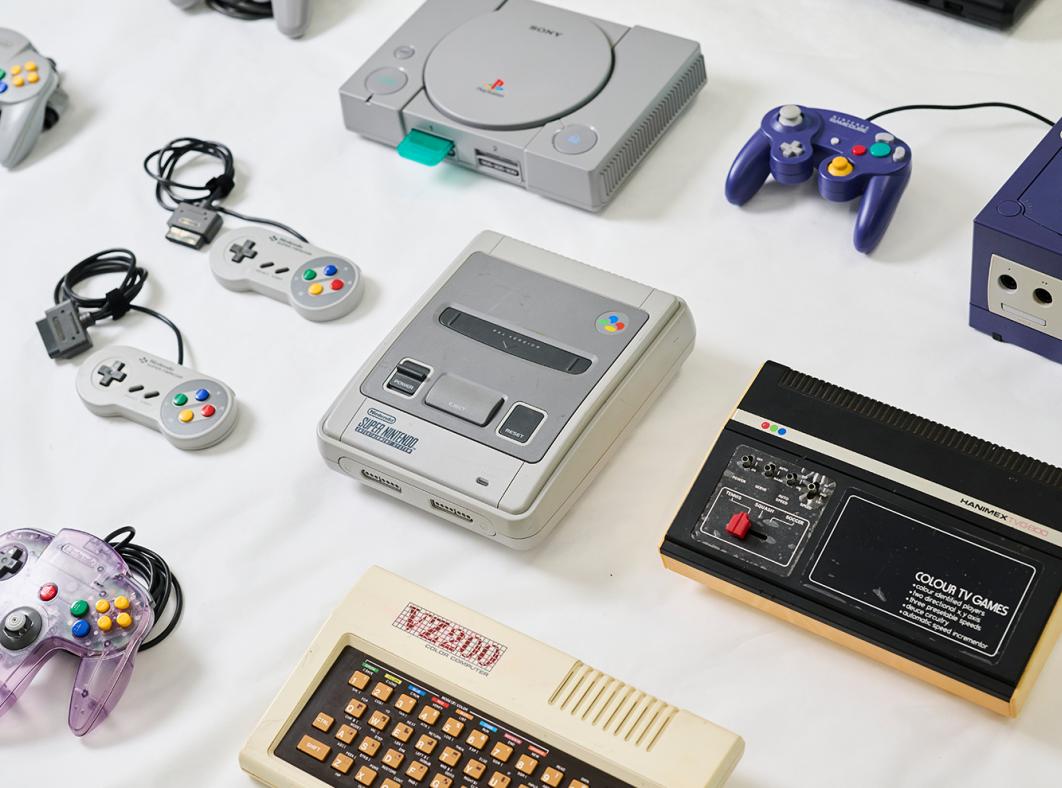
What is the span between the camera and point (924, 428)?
997 millimetres

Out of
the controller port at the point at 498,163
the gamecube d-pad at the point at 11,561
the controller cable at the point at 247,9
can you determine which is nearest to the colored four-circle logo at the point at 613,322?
the controller port at the point at 498,163

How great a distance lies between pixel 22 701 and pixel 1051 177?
0.90m

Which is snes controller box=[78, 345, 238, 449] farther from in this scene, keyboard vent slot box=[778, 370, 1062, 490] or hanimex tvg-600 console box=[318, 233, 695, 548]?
keyboard vent slot box=[778, 370, 1062, 490]

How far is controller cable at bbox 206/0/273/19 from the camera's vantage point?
58.6 inches

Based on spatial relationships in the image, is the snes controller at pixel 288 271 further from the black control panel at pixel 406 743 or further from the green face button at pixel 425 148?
the black control panel at pixel 406 743

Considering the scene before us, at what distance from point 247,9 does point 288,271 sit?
425 millimetres

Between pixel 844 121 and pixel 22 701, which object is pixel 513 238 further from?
pixel 22 701

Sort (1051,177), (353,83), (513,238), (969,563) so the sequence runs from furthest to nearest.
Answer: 1. (353,83)
2. (513,238)
3. (1051,177)
4. (969,563)

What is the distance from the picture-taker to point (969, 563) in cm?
92

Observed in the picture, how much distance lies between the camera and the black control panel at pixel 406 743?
34.6 inches

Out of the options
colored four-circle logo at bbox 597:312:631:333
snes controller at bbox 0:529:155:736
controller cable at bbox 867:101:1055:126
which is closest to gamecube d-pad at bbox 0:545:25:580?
snes controller at bbox 0:529:155:736

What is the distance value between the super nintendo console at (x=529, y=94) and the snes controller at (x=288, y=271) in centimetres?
15

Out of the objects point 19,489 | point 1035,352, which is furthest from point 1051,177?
point 19,489

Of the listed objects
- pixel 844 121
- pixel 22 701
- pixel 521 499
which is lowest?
pixel 22 701
